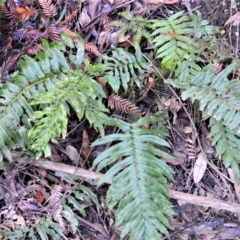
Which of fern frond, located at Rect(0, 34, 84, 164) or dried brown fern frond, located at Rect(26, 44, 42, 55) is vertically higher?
dried brown fern frond, located at Rect(26, 44, 42, 55)

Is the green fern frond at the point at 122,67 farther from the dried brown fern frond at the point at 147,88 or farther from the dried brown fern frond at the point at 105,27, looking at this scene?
the dried brown fern frond at the point at 105,27

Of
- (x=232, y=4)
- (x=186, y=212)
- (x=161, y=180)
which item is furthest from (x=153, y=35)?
(x=186, y=212)

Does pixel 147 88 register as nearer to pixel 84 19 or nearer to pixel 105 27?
pixel 105 27

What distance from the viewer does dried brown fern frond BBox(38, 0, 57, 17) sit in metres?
3.52

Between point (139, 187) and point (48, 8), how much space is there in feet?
6.01

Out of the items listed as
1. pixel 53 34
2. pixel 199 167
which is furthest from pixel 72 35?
pixel 199 167

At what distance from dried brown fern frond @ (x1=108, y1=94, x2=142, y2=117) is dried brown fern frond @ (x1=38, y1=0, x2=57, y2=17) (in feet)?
3.25

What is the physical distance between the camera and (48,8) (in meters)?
3.53

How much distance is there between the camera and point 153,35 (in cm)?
349

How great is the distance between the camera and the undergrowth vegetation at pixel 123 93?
2.82m

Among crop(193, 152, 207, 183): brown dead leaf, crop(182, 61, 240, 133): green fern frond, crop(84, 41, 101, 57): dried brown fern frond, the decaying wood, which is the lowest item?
the decaying wood

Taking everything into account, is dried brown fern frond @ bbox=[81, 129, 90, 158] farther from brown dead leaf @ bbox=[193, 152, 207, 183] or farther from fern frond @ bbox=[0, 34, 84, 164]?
brown dead leaf @ bbox=[193, 152, 207, 183]

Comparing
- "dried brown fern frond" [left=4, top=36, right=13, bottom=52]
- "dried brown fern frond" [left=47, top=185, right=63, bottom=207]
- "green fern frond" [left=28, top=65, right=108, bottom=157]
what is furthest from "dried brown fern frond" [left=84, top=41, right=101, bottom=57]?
"dried brown fern frond" [left=47, top=185, right=63, bottom=207]

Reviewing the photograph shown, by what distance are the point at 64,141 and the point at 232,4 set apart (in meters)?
1.97
